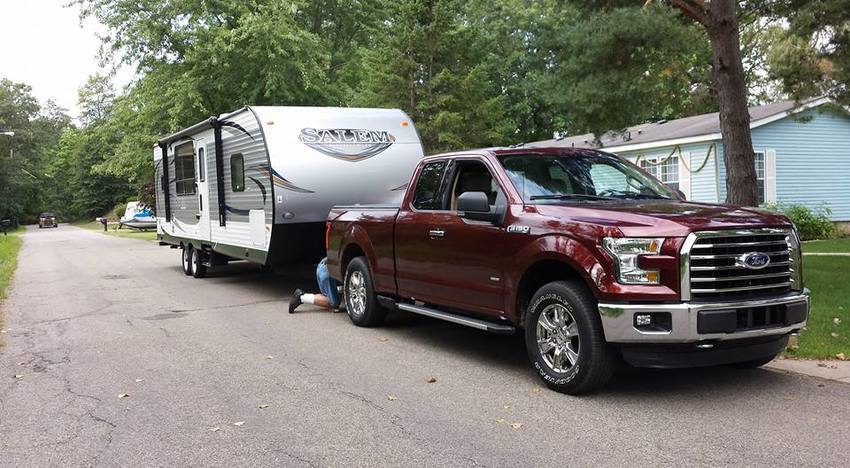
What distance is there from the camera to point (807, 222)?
1981 cm

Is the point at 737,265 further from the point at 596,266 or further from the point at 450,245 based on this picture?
the point at 450,245

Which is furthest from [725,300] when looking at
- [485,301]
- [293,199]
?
[293,199]

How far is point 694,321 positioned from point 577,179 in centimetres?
204

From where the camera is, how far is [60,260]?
22.1 meters

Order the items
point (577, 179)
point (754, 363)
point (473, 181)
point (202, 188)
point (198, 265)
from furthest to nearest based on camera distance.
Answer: point (198, 265), point (202, 188), point (473, 181), point (577, 179), point (754, 363)

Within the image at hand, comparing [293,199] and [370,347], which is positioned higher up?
[293,199]

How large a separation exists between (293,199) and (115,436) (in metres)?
6.04

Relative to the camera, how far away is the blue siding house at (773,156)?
19938mm

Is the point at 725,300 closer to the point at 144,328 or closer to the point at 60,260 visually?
the point at 144,328

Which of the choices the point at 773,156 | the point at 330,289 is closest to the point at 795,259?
the point at 330,289

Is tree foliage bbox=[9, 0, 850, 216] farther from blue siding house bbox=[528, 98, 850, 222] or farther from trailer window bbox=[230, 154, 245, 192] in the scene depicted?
trailer window bbox=[230, 154, 245, 192]

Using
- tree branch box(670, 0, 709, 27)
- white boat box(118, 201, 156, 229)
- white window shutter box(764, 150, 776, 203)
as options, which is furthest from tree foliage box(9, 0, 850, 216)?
white boat box(118, 201, 156, 229)

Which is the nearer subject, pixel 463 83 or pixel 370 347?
pixel 370 347

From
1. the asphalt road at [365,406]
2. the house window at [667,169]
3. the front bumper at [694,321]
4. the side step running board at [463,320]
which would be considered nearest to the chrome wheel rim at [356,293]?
the asphalt road at [365,406]
